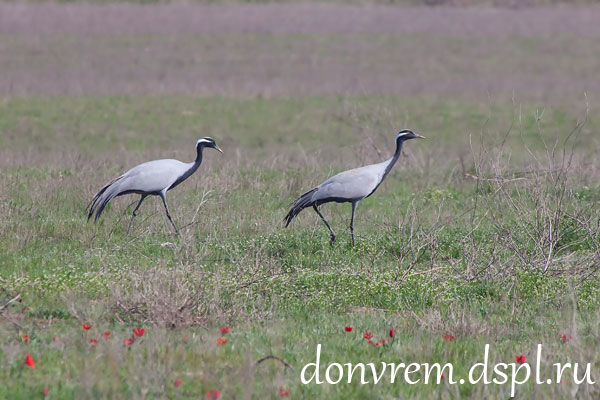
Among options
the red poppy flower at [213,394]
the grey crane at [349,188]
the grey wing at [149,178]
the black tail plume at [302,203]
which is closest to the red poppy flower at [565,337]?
the red poppy flower at [213,394]

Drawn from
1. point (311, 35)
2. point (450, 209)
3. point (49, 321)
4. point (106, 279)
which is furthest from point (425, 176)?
point (311, 35)

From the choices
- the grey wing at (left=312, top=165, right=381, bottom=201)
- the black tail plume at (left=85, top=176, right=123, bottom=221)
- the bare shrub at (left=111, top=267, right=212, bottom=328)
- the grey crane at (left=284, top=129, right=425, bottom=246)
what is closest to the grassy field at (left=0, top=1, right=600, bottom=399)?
the bare shrub at (left=111, top=267, right=212, bottom=328)

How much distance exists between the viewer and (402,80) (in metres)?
29.5

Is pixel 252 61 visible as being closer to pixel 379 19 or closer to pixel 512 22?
pixel 379 19

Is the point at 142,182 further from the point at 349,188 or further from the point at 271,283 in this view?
the point at 271,283

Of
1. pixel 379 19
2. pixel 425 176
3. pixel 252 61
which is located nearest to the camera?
pixel 425 176

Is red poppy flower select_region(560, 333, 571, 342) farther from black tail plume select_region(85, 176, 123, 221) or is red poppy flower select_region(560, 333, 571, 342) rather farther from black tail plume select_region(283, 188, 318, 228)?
black tail plume select_region(85, 176, 123, 221)

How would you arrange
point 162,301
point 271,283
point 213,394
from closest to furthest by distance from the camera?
point 213,394
point 162,301
point 271,283

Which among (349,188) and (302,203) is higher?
(349,188)

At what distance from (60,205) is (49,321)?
458 cm

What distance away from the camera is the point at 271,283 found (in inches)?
317

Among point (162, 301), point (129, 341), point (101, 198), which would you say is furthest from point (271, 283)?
point (101, 198)

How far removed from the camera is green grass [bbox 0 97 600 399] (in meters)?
5.87

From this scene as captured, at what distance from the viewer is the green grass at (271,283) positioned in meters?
5.87
